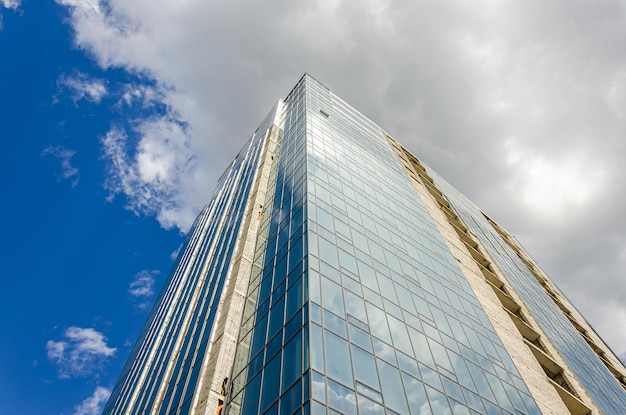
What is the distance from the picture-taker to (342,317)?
1623cm

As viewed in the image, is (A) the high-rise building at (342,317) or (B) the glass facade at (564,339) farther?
(B) the glass facade at (564,339)

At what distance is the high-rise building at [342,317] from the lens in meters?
14.8

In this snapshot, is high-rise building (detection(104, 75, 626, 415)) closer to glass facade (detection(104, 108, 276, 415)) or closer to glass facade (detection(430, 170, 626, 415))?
glass facade (detection(104, 108, 276, 415))

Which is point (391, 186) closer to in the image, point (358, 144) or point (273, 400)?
point (358, 144)

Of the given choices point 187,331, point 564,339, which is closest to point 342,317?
point 187,331

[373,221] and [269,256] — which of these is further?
[373,221]

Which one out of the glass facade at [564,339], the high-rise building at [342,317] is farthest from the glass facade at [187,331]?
the glass facade at [564,339]

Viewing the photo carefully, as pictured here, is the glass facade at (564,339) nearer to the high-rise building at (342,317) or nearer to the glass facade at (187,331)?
the high-rise building at (342,317)

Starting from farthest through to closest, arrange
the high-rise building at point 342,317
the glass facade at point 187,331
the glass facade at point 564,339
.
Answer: the glass facade at point 564,339, the glass facade at point 187,331, the high-rise building at point 342,317

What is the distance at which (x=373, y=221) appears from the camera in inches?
1025

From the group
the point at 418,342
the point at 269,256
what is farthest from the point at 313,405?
the point at 269,256

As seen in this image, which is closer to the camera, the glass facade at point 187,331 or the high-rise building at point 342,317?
the high-rise building at point 342,317

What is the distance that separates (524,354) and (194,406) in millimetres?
22004

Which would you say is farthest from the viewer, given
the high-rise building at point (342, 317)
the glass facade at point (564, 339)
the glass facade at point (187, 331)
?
the glass facade at point (564, 339)
